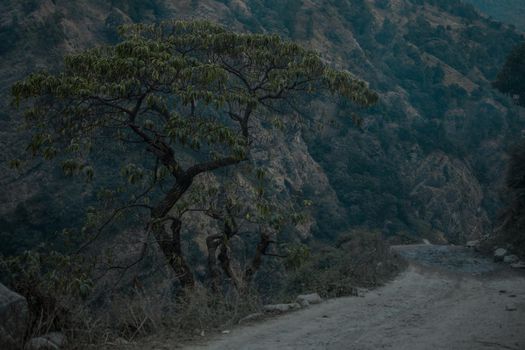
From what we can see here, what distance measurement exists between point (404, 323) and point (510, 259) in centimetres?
1309

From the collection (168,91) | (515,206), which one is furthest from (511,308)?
(515,206)

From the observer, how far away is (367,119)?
59406mm

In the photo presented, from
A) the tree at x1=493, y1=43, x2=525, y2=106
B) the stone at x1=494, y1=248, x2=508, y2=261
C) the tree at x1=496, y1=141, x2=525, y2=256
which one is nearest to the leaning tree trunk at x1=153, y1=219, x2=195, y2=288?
the stone at x1=494, y1=248, x2=508, y2=261

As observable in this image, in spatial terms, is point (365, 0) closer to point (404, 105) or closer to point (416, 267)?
point (404, 105)

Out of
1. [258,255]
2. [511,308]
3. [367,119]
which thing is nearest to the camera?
[511,308]

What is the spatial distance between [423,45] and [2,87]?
2621 inches

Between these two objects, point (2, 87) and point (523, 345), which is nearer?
point (523, 345)

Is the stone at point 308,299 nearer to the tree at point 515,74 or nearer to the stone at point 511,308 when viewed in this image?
the stone at point 511,308

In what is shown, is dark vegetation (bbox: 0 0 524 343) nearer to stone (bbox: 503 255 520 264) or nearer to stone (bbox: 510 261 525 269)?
stone (bbox: 503 255 520 264)

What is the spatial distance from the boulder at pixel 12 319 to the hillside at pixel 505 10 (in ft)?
455

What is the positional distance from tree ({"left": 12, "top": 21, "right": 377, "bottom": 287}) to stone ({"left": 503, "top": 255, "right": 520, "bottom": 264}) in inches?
453

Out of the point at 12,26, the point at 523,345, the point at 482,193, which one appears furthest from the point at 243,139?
the point at 482,193

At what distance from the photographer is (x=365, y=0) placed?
86188mm

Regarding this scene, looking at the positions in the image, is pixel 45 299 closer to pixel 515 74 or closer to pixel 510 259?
pixel 510 259
